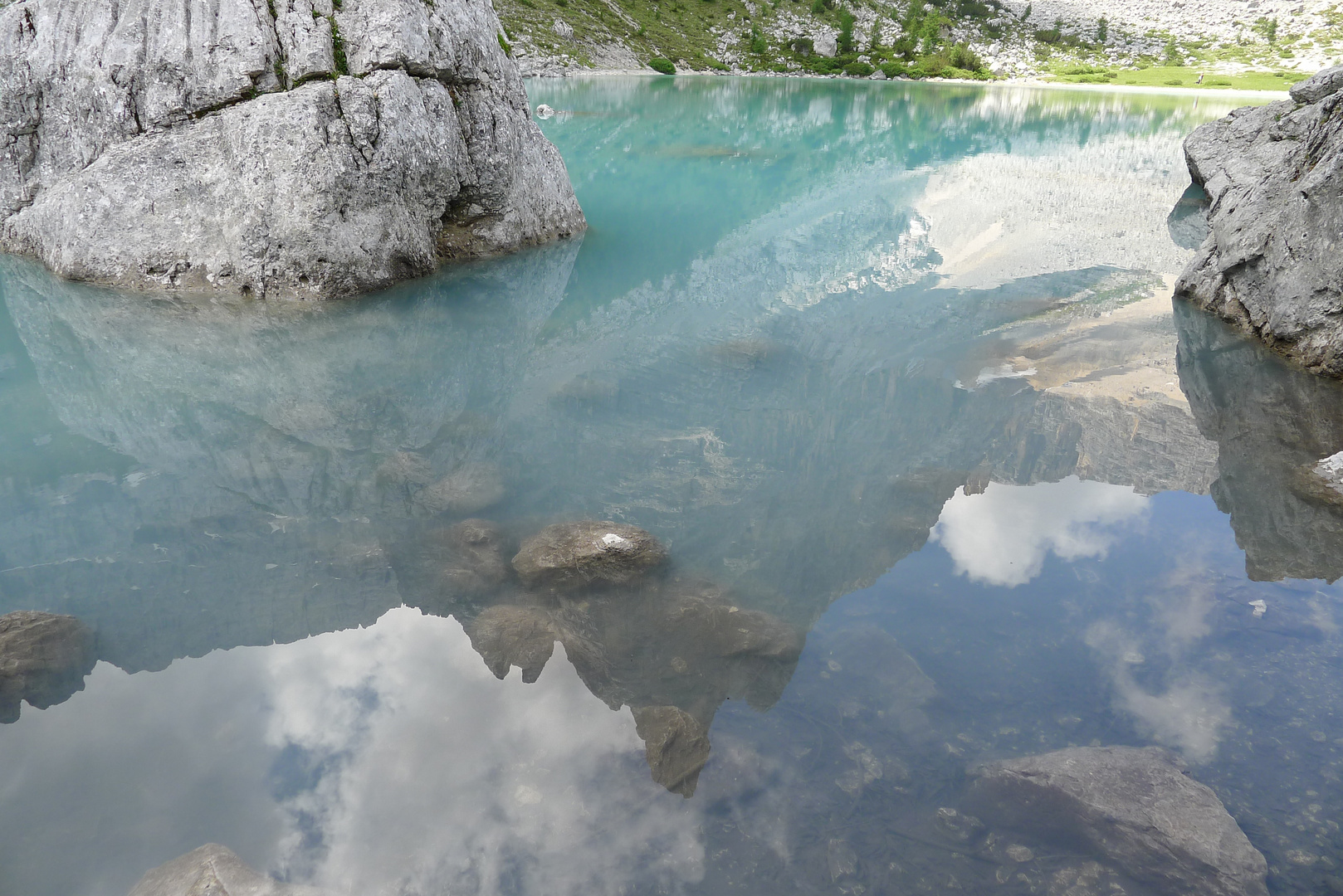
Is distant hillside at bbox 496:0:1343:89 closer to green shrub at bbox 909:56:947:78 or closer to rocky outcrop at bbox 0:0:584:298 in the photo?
green shrub at bbox 909:56:947:78

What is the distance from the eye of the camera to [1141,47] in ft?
A: 501

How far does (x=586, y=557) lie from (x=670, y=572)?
0.78 m

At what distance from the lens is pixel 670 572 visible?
7180 mm

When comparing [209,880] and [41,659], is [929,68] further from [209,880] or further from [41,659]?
[209,880]

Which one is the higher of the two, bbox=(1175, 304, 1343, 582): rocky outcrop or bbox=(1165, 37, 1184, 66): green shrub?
bbox=(1165, 37, 1184, 66): green shrub

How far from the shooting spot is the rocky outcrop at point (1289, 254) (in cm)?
1239

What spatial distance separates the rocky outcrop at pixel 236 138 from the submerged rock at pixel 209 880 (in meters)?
12.0

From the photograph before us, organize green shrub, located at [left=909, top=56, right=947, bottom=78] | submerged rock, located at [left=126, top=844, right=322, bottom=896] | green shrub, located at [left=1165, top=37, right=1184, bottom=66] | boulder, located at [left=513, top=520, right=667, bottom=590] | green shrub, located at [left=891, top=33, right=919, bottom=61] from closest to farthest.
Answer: submerged rock, located at [left=126, top=844, right=322, bottom=896] < boulder, located at [left=513, top=520, right=667, bottom=590] < green shrub, located at [left=909, top=56, right=947, bottom=78] < green shrub, located at [left=1165, top=37, right=1184, bottom=66] < green shrub, located at [left=891, top=33, right=919, bottom=61]

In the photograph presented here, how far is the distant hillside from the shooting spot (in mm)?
104100

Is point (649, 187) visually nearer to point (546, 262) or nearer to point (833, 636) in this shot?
point (546, 262)

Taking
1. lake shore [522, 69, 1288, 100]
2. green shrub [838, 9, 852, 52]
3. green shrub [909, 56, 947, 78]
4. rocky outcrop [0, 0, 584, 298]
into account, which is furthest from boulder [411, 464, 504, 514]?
green shrub [838, 9, 852, 52]

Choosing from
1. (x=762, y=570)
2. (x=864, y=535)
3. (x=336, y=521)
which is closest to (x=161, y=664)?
(x=336, y=521)

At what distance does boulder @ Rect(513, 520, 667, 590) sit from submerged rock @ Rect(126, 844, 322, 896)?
9.74 feet

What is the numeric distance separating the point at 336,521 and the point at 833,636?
501 cm
